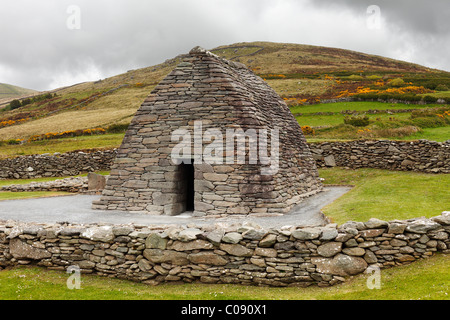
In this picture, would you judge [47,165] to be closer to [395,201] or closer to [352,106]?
[395,201]

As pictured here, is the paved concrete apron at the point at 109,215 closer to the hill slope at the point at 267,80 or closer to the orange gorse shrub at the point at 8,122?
the hill slope at the point at 267,80

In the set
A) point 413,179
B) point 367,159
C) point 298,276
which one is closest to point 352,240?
point 298,276

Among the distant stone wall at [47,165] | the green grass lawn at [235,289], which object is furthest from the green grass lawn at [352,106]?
the green grass lawn at [235,289]

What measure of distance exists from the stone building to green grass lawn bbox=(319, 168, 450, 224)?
2305mm

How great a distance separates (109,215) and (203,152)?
13.7ft

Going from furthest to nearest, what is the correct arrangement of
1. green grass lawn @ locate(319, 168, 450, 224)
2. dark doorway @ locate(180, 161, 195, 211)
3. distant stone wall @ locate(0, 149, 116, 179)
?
distant stone wall @ locate(0, 149, 116, 179) < dark doorway @ locate(180, 161, 195, 211) < green grass lawn @ locate(319, 168, 450, 224)

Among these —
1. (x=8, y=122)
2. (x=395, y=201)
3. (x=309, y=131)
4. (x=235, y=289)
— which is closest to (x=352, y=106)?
(x=309, y=131)

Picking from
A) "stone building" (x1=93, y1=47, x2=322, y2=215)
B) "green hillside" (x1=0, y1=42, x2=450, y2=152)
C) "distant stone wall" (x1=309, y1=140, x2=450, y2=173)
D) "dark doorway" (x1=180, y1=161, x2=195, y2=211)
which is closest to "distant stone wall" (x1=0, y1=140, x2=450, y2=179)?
"distant stone wall" (x1=309, y1=140, x2=450, y2=173)

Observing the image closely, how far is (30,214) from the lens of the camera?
12.5 metres

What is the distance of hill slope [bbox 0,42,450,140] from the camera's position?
171 ft

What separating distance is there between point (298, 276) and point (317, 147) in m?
17.0

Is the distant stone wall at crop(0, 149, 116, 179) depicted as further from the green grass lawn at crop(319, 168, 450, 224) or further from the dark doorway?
the green grass lawn at crop(319, 168, 450, 224)

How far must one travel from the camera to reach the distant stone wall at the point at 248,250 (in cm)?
681
